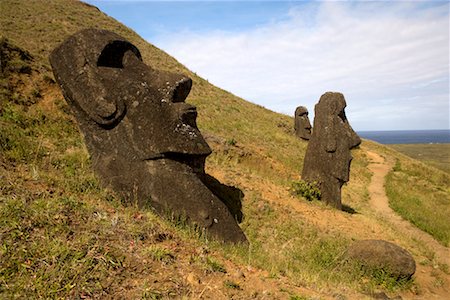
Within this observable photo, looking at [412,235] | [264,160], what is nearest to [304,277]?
[412,235]

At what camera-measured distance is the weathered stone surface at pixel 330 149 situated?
42.9 feet

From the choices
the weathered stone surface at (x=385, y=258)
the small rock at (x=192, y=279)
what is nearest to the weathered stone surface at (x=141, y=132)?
the small rock at (x=192, y=279)

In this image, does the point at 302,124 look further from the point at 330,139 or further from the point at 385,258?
the point at 385,258

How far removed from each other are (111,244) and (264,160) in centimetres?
1302

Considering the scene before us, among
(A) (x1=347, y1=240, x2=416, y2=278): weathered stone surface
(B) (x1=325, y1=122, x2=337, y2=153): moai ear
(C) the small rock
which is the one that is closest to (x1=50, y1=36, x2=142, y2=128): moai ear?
(C) the small rock

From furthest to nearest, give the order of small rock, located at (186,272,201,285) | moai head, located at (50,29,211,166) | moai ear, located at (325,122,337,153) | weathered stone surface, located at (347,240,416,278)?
moai ear, located at (325,122,337,153) → weathered stone surface, located at (347,240,416,278) → moai head, located at (50,29,211,166) → small rock, located at (186,272,201,285)

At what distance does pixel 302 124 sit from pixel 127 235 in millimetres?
27828

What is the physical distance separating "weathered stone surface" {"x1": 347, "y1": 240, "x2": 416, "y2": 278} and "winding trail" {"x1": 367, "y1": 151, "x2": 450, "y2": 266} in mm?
3704

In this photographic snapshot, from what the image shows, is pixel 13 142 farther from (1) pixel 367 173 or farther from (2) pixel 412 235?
(1) pixel 367 173

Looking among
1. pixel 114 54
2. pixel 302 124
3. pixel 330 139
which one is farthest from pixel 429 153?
pixel 114 54

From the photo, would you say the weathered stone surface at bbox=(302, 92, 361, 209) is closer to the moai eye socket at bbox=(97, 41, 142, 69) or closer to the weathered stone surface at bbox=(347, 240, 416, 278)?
the weathered stone surface at bbox=(347, 240, 416, 278)

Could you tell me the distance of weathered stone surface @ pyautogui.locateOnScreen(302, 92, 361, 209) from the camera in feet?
42.9

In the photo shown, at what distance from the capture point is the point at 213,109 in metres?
26.4

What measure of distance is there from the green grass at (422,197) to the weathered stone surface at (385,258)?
20.2 ft
